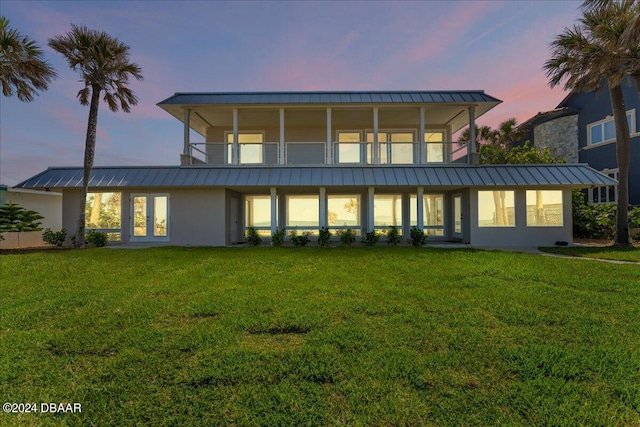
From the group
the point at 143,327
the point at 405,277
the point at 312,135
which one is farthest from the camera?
the point at 312,135

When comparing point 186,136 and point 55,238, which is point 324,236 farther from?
point 55,238

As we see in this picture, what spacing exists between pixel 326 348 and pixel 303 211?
12803mm

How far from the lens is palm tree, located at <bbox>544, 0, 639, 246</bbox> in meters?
11.5

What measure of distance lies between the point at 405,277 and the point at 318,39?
1453 centimetres

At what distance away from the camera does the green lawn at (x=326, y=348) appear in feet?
8.84

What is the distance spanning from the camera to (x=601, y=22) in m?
11.9

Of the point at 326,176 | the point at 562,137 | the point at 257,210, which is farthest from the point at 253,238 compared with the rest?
the point at 562,137

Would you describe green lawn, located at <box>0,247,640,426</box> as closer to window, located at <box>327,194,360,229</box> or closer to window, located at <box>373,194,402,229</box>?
window, located at <box>327,194,360,229</box>

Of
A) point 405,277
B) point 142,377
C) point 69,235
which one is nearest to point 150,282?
point 142,377

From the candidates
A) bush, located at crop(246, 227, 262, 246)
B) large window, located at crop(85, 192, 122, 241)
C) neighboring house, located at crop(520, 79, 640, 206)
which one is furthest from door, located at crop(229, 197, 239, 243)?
neighboring house, located at crop(520, 79, 640, 206)

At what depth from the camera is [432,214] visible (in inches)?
639

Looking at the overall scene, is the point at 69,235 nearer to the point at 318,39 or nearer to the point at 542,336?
the point at 318,39

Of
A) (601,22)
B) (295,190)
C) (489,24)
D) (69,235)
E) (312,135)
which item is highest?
(489,24)

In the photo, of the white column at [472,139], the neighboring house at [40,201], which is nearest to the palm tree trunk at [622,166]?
the white column at [472,139]
